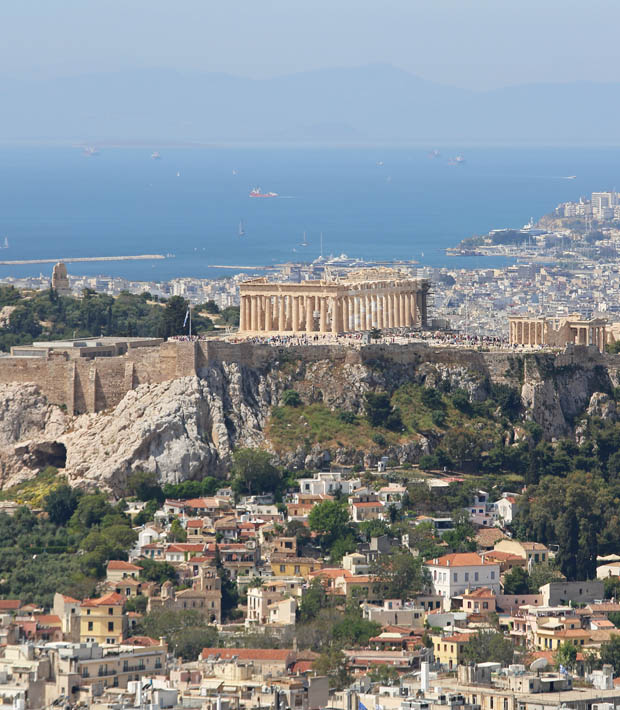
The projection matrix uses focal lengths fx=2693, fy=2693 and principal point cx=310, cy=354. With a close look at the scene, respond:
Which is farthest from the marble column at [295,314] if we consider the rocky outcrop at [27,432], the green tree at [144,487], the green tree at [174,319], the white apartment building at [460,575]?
the white apartment building at [460,575]

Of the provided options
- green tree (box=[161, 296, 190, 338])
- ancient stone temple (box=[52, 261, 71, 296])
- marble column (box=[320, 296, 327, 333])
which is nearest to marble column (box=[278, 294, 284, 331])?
marble column (box=[320, 296, 327, 333])

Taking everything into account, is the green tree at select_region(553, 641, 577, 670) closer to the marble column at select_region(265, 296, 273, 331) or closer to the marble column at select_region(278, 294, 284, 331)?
the marble column at select_region(278, 294, 284, 331)

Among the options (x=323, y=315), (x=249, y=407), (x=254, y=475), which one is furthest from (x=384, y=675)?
(x=323, y=315)

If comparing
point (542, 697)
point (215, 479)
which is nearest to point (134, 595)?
point (215, 479)

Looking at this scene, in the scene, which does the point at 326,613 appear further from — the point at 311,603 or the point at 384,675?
the point at 384,675

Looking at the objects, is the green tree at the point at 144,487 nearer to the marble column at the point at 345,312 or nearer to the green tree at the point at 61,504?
the green tree at the point at 61,504
